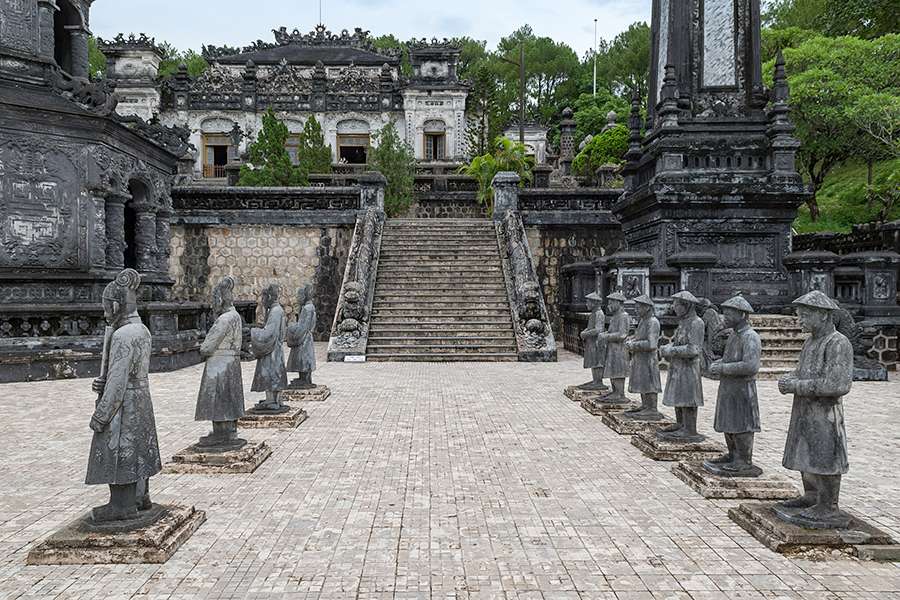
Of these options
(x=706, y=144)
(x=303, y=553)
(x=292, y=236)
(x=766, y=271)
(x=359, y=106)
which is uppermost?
(x=359, y=106)

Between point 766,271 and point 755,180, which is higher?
point 755,180

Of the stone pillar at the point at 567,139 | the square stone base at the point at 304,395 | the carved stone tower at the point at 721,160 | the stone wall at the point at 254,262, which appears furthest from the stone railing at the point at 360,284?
the stone pillar at the point at 567,139

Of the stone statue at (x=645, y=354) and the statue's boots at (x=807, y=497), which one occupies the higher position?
the stone statue at (x=645, y=354)

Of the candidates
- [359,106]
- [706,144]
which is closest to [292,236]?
[706,144]

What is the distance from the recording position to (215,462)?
624cm

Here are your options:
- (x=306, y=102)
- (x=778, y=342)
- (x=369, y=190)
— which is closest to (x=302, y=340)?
(x=778, y=342)

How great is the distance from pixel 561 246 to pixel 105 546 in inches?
665

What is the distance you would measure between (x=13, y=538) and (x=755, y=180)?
15.5 metres

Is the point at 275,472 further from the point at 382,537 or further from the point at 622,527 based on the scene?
the point at 622,527

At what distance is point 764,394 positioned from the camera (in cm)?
1045

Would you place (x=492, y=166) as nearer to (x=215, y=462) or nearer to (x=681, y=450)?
(x=681, y=450)

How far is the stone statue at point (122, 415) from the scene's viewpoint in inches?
171

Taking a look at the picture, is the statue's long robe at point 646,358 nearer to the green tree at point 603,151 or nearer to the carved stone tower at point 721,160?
the carved stone tower at point 721,160

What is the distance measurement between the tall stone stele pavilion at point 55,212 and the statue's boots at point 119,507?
8881mm
